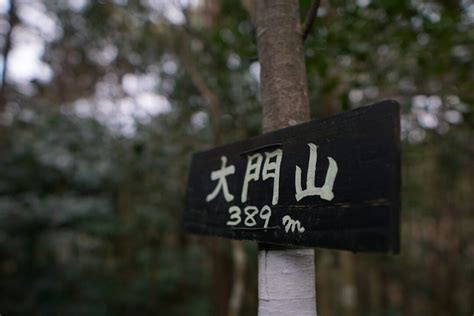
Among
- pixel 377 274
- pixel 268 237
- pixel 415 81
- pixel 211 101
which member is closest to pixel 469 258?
pixel 377 274

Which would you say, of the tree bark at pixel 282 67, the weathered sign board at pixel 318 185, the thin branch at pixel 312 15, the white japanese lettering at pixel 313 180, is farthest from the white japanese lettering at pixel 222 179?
the thin branch at pixel 312 15

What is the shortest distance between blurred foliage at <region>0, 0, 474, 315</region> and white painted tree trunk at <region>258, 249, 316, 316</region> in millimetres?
1354

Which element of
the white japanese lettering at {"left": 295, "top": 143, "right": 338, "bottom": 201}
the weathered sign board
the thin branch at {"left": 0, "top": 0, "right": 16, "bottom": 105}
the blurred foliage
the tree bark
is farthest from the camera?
the thin branch at {"left": 0, "top": 0, "right": 16, "bottom": 105}

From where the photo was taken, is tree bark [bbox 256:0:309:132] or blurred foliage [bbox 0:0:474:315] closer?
tree bark [bbox 256:0:309:132]

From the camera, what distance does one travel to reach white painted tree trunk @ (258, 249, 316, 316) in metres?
1.28

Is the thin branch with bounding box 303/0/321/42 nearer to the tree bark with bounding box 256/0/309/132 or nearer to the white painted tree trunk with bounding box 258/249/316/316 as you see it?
the tree bark with bounding box 256/0/309/132

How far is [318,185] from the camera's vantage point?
1134 millimetres

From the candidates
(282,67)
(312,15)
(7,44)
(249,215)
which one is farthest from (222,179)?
(7,44)

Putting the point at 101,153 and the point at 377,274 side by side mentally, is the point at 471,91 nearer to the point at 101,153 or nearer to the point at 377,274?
the point at 101,153

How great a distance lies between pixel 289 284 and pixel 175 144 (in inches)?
171

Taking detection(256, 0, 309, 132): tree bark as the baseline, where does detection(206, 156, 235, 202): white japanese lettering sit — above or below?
below

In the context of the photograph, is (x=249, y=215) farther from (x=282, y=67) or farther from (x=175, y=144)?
(x=175, y=144)

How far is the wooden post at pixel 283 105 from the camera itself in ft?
4.23

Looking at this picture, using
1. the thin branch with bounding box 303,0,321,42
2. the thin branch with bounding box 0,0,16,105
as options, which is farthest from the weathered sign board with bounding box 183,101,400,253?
the thin branch with bounding box 0,0,16,105
